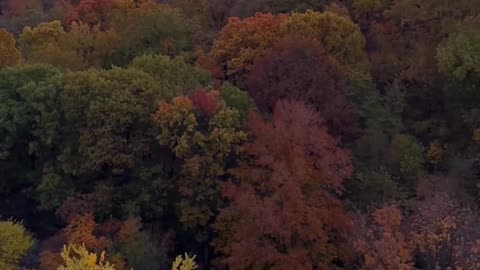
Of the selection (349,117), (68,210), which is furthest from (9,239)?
(349,117)

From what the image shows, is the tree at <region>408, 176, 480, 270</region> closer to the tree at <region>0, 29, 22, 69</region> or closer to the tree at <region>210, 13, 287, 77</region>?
the tree at <region>210, 13, 287, 77</region>

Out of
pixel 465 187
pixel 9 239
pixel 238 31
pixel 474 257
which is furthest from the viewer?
pixel 238 31

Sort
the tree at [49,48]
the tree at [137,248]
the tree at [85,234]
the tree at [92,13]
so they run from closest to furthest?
the tree at [85,234], the tree at [137,248], the tree at [49,48], the tree at [92,13]

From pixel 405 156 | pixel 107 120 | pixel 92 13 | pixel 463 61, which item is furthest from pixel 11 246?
pixel 92 13

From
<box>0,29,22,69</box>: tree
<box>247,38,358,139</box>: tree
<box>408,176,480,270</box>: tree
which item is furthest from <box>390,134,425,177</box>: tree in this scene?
<box>0,29,22,69</box>: tree

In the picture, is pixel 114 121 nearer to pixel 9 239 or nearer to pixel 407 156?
pixel 9 239

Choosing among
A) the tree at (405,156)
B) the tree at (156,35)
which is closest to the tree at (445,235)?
the tree at (405,156)

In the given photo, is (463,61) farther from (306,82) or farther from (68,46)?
(68,46)

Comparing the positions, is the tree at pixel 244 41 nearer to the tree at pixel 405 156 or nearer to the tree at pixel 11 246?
the tree at pixel 405 156
